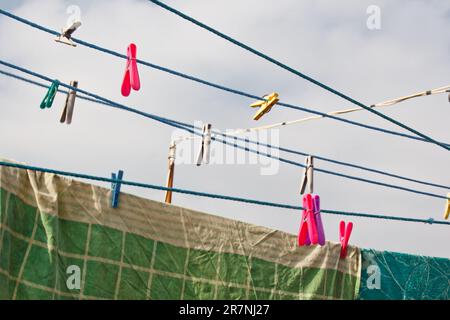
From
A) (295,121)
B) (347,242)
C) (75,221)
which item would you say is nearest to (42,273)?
(75,221)

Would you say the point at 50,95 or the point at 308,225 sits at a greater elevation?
the point at 50,95

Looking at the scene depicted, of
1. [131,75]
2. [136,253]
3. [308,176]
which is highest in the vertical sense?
[131,75]

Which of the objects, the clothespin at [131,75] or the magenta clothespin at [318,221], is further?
the magenta clothespin at [318,221]

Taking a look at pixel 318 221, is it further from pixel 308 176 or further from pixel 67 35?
pixel 67 35

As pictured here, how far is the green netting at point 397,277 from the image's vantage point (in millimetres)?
5492

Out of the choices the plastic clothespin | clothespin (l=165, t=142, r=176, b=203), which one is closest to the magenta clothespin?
the plastic clothespin

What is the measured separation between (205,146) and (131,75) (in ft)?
3.22

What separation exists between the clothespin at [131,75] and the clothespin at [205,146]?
0.94 metres

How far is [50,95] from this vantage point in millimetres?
4059

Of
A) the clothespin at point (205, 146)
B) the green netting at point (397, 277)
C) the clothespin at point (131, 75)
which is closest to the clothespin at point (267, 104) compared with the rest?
the clothespin at point (205, 146)

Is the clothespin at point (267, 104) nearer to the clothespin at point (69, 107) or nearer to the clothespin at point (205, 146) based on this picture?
the clothespin at point (205, 146)

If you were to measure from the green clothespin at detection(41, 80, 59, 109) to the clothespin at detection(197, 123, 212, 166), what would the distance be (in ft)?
3.45

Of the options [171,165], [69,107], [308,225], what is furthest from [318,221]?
[171,165]

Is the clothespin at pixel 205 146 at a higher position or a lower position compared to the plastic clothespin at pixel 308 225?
higher
